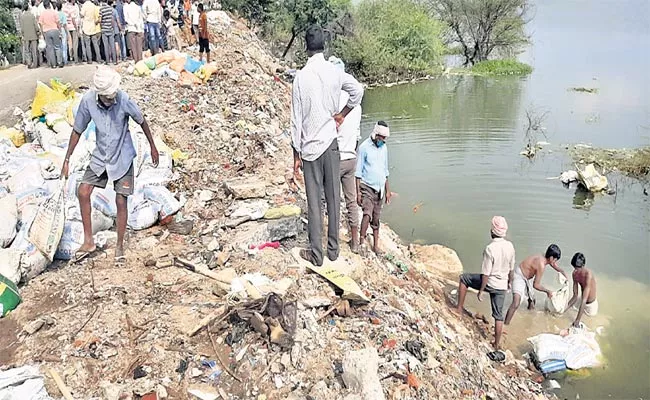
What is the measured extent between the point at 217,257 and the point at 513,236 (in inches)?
242

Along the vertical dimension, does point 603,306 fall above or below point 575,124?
below

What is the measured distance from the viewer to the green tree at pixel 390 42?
28.0 m

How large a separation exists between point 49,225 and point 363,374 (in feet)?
9.07

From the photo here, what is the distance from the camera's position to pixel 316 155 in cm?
378

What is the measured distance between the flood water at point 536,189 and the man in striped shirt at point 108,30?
22.3 ft

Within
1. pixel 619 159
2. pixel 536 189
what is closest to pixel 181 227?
pixel 536 189

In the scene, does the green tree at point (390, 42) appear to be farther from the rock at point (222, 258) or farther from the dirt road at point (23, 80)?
the rock at point (222, 258)

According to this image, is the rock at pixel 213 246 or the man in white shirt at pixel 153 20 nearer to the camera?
the rock at pixel 213 246

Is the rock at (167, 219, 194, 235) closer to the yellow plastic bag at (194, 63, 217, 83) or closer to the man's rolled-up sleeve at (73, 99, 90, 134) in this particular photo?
the man's rolled-up sleeve at (73, 99, 90, 134)

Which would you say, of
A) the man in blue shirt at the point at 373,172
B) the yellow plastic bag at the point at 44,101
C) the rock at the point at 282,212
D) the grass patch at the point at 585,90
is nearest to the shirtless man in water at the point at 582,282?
the man in blue shirt at the point at 373,172

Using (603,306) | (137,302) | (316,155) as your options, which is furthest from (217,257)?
(603,306)

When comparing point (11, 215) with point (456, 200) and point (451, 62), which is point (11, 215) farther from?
point (451, 62)

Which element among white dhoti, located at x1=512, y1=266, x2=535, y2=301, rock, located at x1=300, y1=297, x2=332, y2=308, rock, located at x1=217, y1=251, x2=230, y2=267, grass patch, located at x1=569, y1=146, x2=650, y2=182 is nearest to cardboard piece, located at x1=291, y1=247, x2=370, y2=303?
rock, located at x1=300, y1=297, x2=332, y2=308

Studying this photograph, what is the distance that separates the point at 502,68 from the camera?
31.1m
